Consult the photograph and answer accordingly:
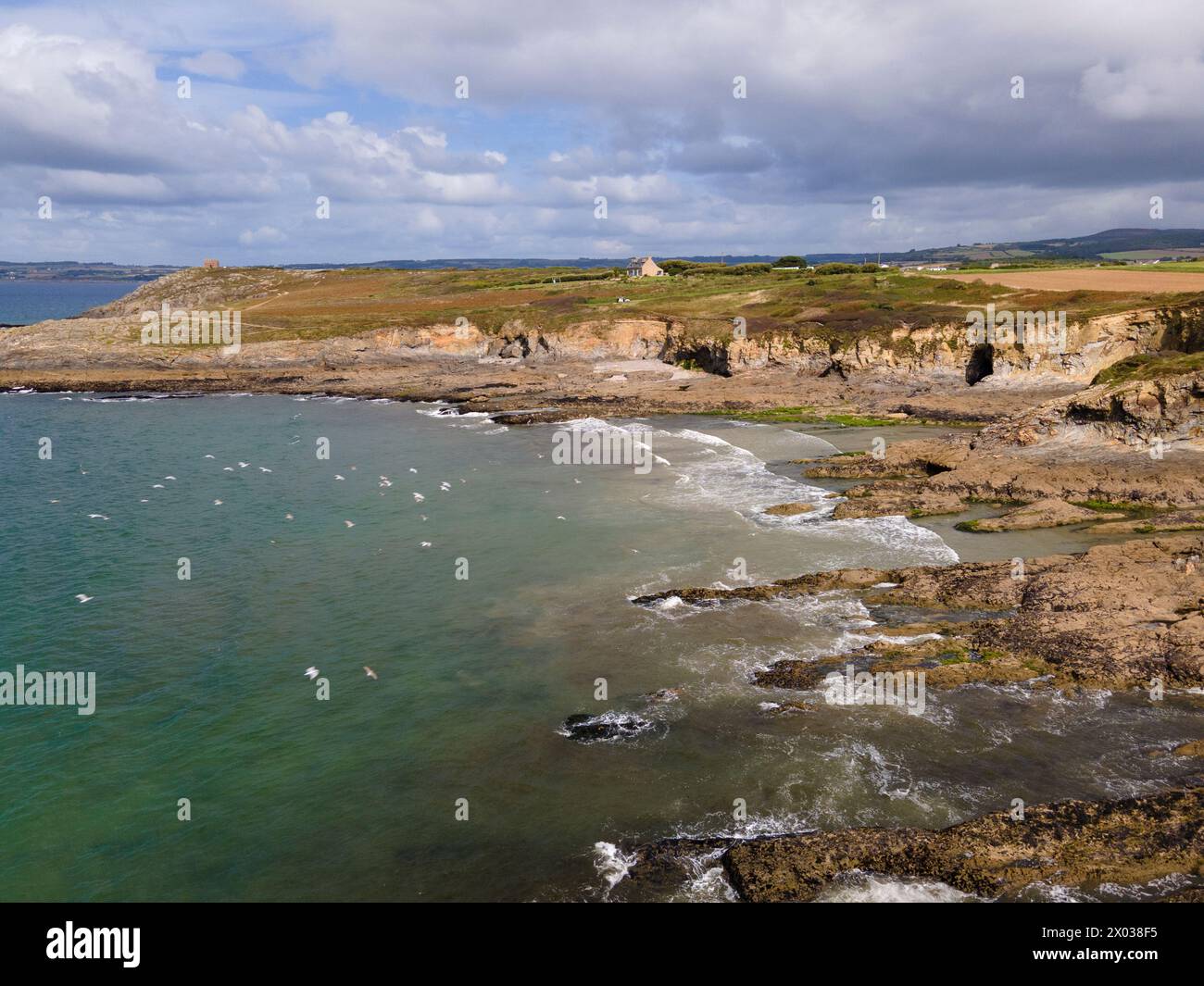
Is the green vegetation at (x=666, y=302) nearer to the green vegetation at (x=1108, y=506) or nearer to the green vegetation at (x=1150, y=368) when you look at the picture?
the green vegetation at (x=1150, y=368)

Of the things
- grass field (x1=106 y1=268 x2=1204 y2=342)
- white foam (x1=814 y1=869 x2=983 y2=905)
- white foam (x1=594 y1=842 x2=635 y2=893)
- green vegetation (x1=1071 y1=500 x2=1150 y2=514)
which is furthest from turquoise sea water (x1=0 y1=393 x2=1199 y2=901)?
grass field (x1=106 y1=268 x2=1204 y2=342)

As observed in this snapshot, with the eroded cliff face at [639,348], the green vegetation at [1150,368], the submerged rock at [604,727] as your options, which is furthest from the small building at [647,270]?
the submerged rock at [604,727]

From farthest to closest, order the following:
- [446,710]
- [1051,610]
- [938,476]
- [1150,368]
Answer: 1. [938,476]
2. [1150,368]
3. [1051,610]
4. [446,710]

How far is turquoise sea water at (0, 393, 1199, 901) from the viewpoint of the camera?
1436 centimetres

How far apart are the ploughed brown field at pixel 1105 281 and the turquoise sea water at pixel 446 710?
4704 centimetres

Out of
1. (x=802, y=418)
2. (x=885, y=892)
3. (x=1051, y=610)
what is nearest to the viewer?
(x=885, y=892)

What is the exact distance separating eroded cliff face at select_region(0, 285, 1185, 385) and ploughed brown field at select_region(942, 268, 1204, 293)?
1259 cm

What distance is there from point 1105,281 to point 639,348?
135 ft

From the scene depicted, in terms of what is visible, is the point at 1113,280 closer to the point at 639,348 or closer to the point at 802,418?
the point at 802,418

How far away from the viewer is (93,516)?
34094mm

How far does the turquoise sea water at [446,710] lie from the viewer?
14359 millimetres

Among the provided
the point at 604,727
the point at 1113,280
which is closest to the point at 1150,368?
the point at 604,727

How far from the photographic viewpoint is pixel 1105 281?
7219 cm
